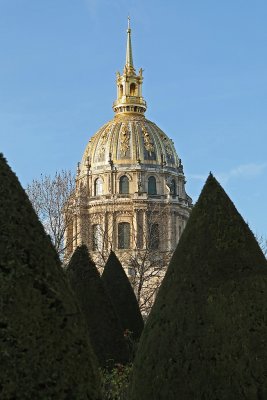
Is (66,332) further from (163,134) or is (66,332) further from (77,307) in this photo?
(163,134)

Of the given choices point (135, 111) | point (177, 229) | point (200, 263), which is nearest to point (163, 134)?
point (135, 111)

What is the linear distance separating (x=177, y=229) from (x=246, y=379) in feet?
252

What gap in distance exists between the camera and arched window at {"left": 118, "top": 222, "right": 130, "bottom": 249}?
78.2m

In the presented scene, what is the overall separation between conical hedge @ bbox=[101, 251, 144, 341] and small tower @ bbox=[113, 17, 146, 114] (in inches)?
2937

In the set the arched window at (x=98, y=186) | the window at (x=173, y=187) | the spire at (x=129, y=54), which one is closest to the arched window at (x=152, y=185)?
the window at (x=173, y=187)

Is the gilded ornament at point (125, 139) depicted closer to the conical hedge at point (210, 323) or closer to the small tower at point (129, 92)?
the small tower at point (129, 92)

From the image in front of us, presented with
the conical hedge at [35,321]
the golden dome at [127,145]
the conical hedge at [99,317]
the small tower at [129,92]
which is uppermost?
the small tower at [129,92]

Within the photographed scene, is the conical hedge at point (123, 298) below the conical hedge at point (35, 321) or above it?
above

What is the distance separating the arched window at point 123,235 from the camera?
3078 inches

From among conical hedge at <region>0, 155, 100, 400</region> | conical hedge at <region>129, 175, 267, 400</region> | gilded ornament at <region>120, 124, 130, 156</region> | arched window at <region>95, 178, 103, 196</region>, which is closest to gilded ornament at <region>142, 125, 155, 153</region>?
gilded ornament at <region>120, 124, 130, 156</region>

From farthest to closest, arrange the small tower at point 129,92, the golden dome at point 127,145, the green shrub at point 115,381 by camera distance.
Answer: the small tower at point 129,92, the golden dome at point 127,145, the green shrub at point 115,381

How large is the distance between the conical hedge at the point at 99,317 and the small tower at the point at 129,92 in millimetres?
78167

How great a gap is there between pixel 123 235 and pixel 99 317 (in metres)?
66.3

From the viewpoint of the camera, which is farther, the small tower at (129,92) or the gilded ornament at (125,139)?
the small tower at (129,92)
